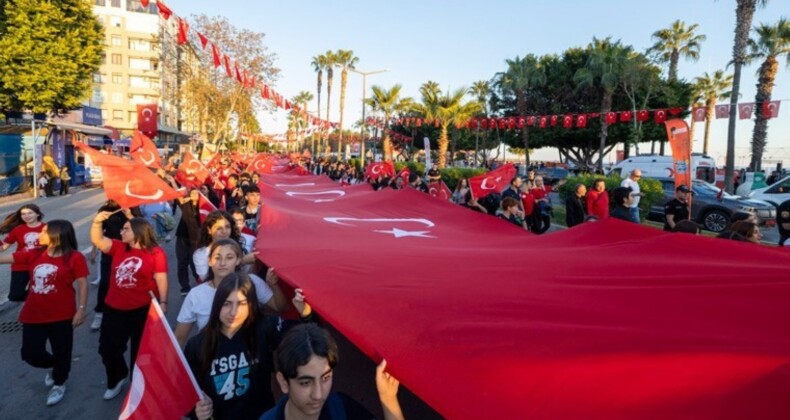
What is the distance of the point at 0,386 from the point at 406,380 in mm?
4576

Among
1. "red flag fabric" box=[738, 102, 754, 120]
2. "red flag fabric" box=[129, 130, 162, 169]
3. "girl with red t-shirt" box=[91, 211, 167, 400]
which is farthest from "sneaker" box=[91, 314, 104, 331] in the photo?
"red flag fabric" box=[738, 102, 754, 120]

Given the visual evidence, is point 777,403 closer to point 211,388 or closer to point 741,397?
point 741,397

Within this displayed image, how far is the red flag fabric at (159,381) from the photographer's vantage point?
8.11 feet

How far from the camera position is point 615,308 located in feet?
8.72

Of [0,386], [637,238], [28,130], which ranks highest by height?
[28,130]

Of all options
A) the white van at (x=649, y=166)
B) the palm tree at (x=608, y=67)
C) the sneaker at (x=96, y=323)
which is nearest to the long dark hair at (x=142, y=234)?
the sneaker at (x=96, y=323)

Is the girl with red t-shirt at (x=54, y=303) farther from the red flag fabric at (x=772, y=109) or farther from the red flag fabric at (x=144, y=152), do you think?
the red flag fabric at (x=772, y=109)

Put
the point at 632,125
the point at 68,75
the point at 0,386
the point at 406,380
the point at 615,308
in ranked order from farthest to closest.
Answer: the point at 632,125
the point at 68,75
the point at 0,386
the point at 615,308
the point at 406,380

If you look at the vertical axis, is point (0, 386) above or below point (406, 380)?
below

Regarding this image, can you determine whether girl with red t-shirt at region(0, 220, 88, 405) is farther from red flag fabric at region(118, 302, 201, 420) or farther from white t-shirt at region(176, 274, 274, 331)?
red flag fabric at region(118, 302, 201, 420)

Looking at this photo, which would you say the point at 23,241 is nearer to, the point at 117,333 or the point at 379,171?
the point at 117,333

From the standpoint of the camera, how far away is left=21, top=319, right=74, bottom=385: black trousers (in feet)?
14.0

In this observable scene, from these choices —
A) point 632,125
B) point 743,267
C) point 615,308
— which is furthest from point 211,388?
point 632,125

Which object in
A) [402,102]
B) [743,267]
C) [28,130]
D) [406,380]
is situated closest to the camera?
[406,380]
